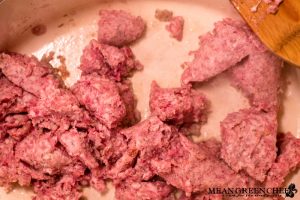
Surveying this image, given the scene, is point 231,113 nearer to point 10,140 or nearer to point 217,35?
point 217,35

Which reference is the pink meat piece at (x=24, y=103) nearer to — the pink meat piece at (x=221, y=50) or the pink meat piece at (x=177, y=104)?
the pink meat piece at (x=177, y=104)

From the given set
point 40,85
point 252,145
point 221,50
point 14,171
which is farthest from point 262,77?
point 14,171

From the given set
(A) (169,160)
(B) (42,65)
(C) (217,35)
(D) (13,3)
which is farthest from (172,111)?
(D) (13,3)

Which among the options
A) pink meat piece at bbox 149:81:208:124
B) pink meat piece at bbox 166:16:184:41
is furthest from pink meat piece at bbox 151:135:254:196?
pink meat piece at bbox 166:16:184:41

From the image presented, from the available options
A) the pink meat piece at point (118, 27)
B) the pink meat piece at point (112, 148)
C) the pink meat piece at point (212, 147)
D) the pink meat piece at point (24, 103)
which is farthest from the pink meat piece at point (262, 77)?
the pink meat piece at point (24, 103)

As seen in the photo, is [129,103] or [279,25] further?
[129,103]

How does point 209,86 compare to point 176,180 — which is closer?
point 176,180

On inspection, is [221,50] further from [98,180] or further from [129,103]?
[98,180]
